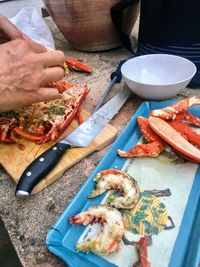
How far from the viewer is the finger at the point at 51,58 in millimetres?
818

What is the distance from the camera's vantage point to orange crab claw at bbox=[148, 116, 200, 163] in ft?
2.31

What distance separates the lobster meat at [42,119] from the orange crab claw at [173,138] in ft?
0.80

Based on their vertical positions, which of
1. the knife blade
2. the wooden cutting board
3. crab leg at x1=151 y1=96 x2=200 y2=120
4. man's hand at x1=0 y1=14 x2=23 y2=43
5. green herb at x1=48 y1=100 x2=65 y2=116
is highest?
man's hand at x1=0 y1=14 x2=23 y2=43

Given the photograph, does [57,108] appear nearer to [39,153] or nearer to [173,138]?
[39,153]

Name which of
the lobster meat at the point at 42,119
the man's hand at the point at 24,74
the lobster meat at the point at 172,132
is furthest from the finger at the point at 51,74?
the lobster meat at the point at 172,132

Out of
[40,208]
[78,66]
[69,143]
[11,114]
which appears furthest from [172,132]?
[78,66]

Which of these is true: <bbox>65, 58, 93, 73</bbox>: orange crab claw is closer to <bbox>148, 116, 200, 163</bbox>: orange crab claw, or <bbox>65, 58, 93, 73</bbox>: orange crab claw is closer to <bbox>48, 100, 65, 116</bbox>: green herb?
<bbox>48, 100, 65, 116</bbox>: green herb

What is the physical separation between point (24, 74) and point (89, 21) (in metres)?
0.56

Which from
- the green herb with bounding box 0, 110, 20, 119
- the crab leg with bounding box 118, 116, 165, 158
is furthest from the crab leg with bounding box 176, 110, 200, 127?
the green herb with bounding box 0, 110, 20, 119

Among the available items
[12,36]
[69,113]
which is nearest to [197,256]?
[69,113]

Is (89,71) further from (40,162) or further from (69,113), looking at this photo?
(40,162)

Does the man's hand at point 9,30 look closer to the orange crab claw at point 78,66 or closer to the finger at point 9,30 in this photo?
the finger at point 9,30

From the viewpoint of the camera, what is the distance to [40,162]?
28.0 inches

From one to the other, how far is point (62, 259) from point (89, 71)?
81 centimetres
